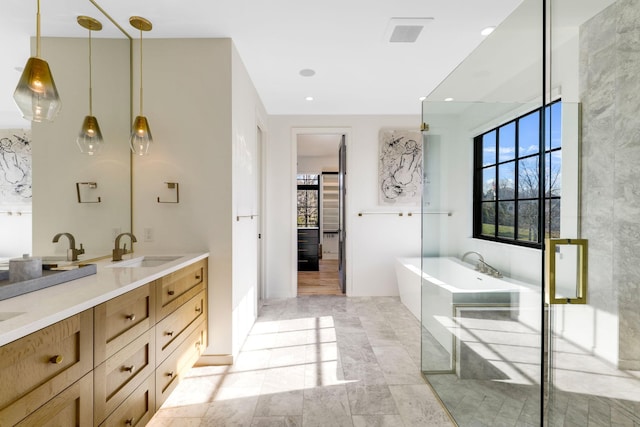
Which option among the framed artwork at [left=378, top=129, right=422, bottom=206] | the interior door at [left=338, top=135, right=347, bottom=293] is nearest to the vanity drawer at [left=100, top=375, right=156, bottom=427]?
the interior door at [left=338, top=135, right=347, bottom=293]

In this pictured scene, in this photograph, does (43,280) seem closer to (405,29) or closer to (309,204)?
(405,29)

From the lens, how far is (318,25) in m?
2.39

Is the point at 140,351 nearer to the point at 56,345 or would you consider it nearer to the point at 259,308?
the point at 56,345

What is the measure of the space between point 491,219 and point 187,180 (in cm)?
209

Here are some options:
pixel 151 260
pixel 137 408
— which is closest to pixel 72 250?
pixel 151 260

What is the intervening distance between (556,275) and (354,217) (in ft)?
11.6

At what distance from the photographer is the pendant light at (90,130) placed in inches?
80.4

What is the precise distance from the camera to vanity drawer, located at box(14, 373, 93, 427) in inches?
38.7

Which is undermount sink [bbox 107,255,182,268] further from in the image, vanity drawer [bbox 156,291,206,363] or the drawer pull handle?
the drawer pull handle

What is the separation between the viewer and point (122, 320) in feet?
4.77

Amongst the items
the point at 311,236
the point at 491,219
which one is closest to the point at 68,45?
the point at 491,219

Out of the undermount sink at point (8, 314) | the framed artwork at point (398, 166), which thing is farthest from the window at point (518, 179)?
the framed artwork at point (398, 166)

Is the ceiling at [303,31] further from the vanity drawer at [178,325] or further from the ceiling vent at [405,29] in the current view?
the vanity drawer at [178,325]

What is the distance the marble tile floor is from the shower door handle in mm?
1152
